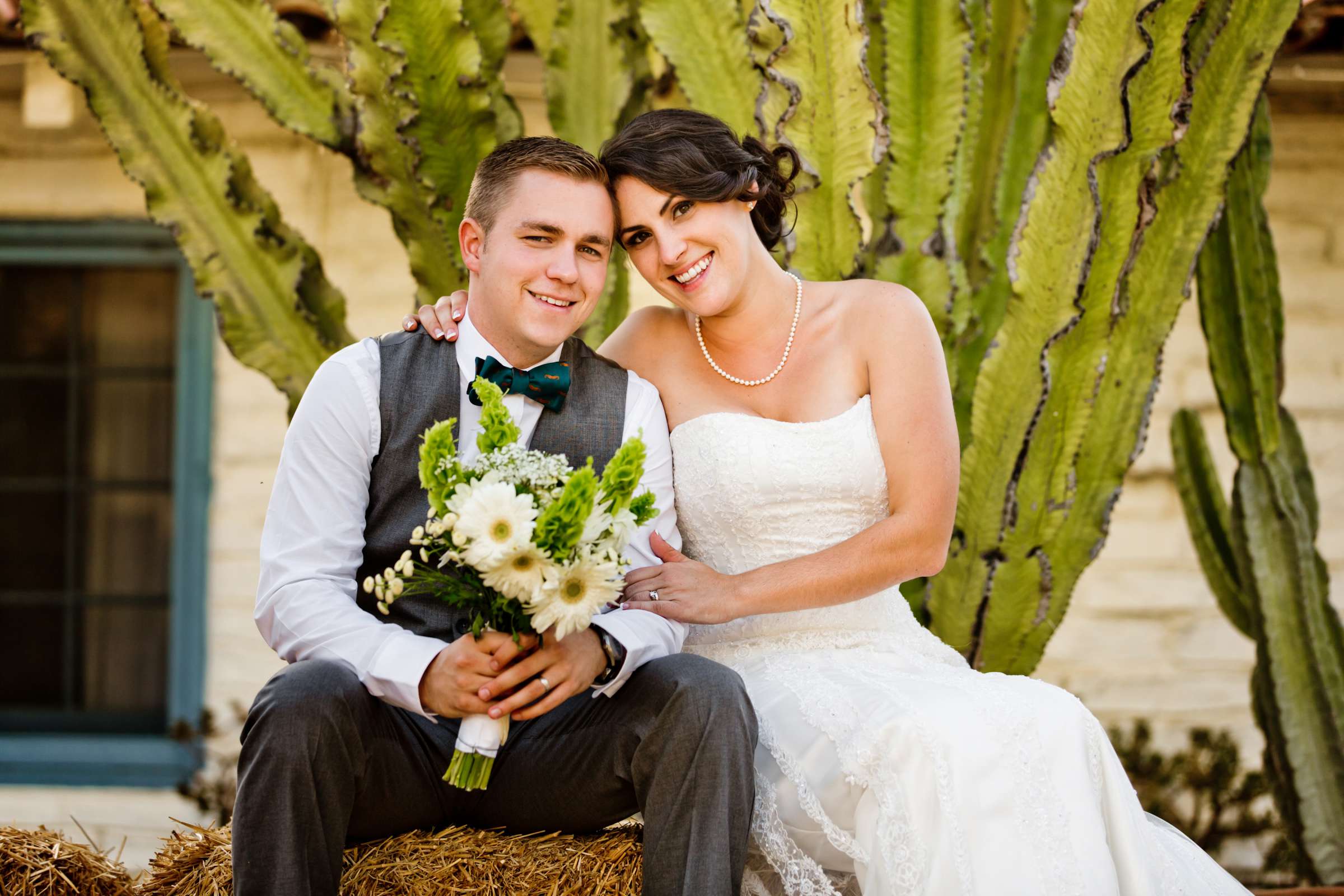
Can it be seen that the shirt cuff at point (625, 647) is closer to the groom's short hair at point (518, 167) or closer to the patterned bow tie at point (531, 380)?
the patterned bow tie at point (531, 380)

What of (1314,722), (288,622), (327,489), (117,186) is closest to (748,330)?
(327,489)

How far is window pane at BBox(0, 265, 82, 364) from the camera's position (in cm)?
459

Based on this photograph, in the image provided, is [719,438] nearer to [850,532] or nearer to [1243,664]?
[850,532]

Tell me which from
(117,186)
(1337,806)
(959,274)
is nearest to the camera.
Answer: (959,274)

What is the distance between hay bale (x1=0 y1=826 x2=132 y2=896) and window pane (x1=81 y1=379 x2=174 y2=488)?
248cm

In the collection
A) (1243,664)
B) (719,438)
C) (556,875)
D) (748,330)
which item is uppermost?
(748,330)

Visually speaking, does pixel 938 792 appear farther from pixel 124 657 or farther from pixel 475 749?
pixel 124 657

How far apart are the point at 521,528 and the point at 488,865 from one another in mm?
693

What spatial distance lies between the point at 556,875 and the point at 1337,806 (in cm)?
240

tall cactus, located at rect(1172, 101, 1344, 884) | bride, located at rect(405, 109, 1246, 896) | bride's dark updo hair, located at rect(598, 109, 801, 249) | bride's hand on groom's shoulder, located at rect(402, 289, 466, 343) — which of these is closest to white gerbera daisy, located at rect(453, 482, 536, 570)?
bride, located at rect(405, 109, 1246, 896)

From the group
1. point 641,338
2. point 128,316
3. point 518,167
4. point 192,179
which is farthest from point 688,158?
point 128,316

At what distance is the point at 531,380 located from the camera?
2316 millimetres

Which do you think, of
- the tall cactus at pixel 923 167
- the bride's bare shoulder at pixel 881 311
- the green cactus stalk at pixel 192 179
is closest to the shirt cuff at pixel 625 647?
the bride's bare shoulder at pixel 881 311

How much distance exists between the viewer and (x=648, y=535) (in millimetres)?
2443
